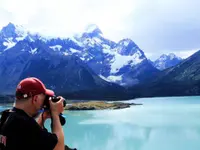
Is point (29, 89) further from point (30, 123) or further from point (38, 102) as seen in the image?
point (30, 123)

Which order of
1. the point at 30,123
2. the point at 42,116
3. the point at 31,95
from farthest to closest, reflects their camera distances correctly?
the point at 42,116 < the point at 31,95 < the point at 30,123

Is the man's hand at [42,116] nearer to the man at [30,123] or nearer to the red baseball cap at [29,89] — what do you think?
the man at [30,123]

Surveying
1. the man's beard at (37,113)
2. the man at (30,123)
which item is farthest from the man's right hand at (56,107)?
the man's beard at (37,113)

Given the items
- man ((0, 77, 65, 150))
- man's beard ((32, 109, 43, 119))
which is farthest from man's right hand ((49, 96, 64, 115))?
man's beard ((32, 109, 43, 119))

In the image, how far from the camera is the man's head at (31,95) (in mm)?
3578

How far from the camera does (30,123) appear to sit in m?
3.43

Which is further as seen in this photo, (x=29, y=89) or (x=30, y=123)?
(x=29, y=89)

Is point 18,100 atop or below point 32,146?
atop

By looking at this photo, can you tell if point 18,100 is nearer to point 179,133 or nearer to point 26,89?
point 26,89

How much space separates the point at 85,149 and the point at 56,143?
3262 cm

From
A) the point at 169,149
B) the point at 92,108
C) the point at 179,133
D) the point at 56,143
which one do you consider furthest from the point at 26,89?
the point at 92,108

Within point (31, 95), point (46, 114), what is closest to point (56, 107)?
point (46, 114)

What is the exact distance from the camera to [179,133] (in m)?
45.2

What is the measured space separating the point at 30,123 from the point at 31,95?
277 mm
